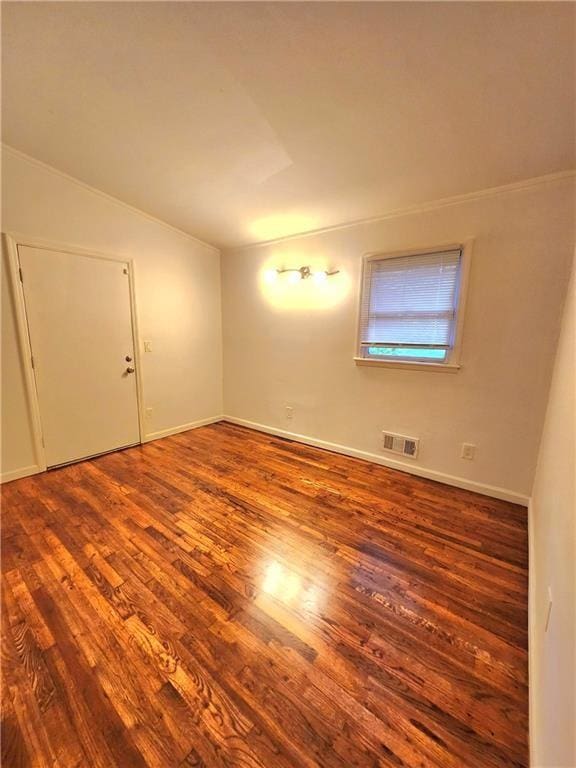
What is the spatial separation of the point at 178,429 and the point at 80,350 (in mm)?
1455

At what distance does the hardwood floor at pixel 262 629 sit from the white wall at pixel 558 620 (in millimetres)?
161

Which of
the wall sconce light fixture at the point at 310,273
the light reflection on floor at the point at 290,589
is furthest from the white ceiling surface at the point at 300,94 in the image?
the light reflection on floor at the point at 290,589

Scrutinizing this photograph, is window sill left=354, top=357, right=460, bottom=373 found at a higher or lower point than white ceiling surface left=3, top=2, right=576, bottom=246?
lower

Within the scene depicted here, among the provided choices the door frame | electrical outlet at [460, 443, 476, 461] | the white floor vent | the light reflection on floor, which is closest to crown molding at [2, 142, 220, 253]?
the door frame

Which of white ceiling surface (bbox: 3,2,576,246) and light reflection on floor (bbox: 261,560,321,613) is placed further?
light reflection on floor (bbox: 261,560,321,613)

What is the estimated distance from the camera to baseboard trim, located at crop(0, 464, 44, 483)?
2518 mm

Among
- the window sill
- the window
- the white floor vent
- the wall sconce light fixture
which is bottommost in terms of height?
the white floor vent

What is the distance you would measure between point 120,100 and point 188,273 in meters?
1.94

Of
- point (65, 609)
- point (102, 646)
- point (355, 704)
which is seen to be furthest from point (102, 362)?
point (355, 704)

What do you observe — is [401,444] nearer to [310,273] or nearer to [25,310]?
[310,273]

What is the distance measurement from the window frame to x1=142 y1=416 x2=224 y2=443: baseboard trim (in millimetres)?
2400

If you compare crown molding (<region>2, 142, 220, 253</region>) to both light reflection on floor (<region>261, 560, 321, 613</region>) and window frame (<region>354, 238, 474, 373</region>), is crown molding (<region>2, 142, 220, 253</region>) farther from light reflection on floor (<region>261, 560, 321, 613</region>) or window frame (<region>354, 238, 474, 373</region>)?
light reflection on floor (<region>261, 560, 321, 613</region>)

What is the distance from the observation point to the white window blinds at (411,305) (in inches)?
95.7

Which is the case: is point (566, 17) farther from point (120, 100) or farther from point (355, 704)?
point (355, 704)
